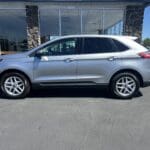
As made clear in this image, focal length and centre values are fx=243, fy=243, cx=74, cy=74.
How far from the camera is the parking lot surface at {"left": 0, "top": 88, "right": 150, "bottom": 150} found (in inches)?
156

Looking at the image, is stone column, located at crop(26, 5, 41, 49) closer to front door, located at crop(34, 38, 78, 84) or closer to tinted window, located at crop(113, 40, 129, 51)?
front door, located at crop(34, 38, 78, 84)

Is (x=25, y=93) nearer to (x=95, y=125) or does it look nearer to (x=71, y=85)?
(x=71, y=85)

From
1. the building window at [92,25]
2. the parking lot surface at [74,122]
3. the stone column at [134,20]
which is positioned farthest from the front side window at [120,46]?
the building window at [92,25]

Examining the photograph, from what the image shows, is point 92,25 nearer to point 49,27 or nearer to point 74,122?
point 49,27

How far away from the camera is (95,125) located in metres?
4.75

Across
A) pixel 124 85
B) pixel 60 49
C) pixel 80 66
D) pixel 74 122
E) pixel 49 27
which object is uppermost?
pixel 49 27

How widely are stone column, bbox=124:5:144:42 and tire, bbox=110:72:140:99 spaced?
674 cm

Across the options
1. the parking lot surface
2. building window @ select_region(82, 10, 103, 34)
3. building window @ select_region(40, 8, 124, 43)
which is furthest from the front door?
building window @ select_region(82, 10, 103, 34)

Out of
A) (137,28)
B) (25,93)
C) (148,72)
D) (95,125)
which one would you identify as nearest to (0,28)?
(137,28)

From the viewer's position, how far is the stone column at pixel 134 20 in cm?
1256

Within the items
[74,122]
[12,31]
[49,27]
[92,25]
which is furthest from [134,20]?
[12,31]

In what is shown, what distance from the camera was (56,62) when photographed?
6.64 m

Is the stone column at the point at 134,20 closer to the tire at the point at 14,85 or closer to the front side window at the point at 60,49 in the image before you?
the front side window at the point at 60,49

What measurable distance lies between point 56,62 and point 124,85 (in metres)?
1.99
